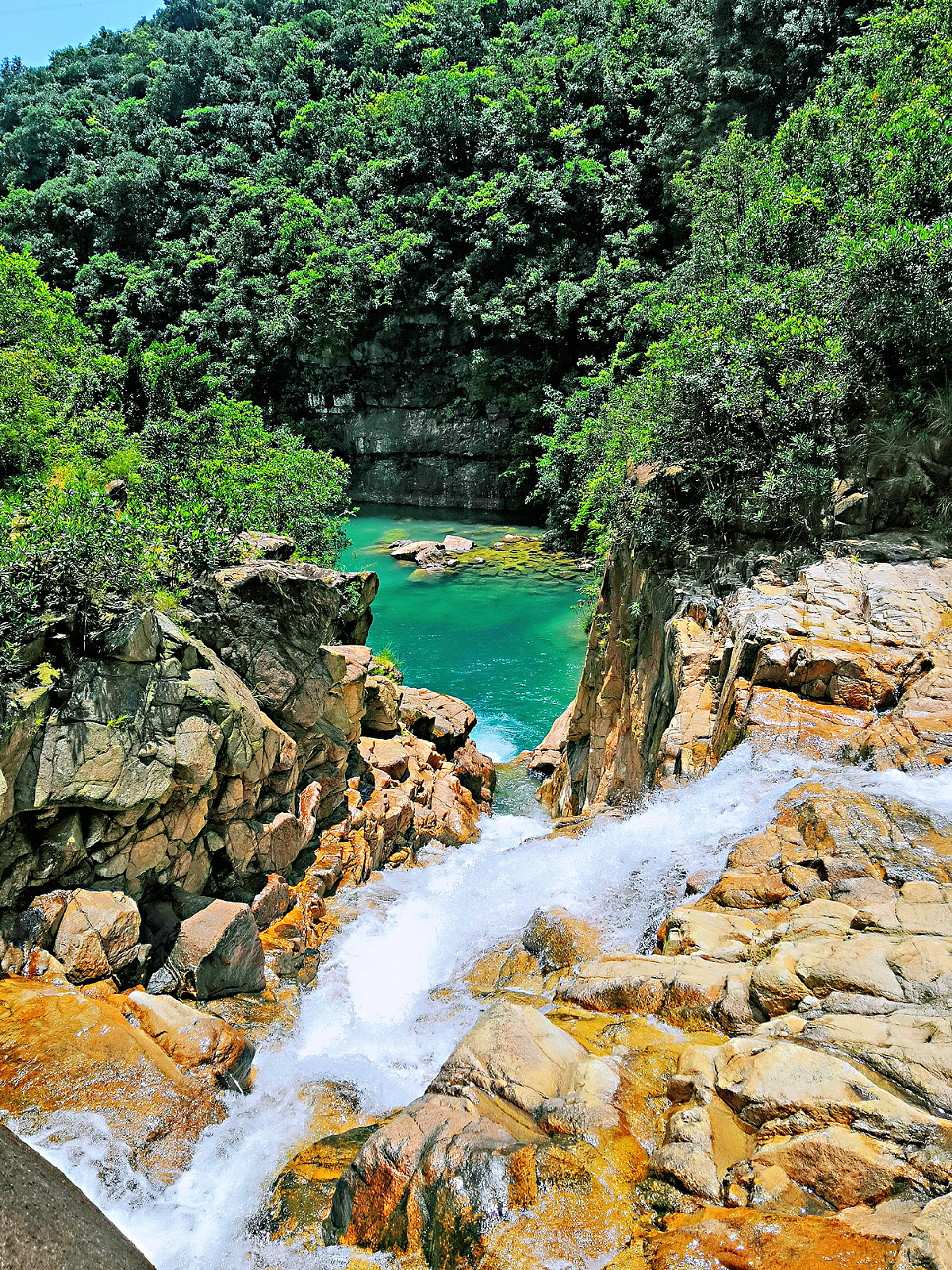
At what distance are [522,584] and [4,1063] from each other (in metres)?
26.2

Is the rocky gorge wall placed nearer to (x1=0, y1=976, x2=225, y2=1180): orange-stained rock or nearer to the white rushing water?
the white rushing water

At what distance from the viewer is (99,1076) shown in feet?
18.1

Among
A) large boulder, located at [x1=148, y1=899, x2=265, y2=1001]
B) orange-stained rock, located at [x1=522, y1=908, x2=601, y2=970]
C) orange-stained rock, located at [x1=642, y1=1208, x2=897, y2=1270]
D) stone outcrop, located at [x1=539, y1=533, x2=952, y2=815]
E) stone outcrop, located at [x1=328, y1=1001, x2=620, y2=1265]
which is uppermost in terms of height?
stone outcrop, located at [x1=539, y1=533, x2=952, y2=815]

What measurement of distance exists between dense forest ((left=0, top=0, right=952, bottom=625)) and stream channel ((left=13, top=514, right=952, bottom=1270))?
16.5ft

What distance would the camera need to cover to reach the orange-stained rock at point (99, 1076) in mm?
5301

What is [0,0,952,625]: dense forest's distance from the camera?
1062 centimetres

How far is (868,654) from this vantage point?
26.1ft

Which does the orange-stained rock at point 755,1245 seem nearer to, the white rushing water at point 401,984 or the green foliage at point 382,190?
the white rushing water at point 401,984

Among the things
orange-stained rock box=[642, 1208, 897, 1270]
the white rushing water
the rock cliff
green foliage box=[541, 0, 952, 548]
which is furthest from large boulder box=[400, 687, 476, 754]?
orange-stained rock box=[642, 1208, 897, 1270]

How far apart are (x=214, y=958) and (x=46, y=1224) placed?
251 inches

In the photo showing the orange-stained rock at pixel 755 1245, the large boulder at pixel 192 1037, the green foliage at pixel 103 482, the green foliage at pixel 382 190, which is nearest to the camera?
the orange-stained rock at pixel 755 1245

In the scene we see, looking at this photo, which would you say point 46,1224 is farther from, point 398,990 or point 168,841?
point 168,841

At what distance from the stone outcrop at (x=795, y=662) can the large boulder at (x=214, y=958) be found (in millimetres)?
5095

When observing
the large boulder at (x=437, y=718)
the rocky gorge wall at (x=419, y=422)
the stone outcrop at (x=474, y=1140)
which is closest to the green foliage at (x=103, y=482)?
the large boulder at (x=437, y=718)
